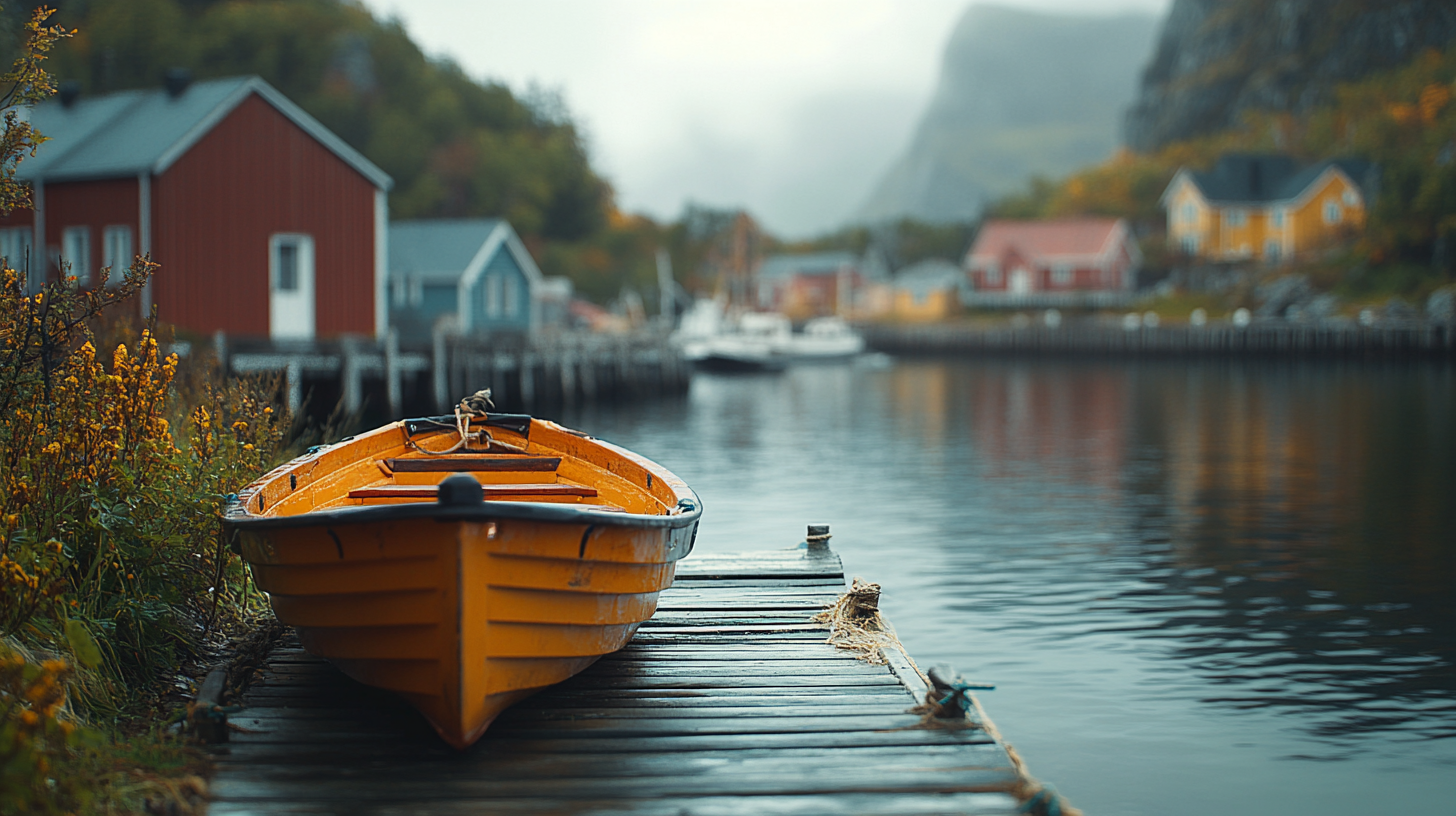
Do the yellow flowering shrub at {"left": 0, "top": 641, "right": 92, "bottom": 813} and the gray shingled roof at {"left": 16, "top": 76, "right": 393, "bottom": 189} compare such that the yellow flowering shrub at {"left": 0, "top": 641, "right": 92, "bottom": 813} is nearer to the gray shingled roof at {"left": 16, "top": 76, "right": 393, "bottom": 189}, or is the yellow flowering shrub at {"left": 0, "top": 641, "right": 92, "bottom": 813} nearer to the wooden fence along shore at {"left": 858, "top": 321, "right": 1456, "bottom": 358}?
the gray shingled roof at {"left": 16, "top": 76, "right": 393, "bottom": 189}

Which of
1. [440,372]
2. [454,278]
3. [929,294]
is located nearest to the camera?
[440,372]

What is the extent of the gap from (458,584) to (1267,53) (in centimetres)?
12383

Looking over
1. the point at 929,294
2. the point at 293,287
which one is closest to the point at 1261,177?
the point at 929,294

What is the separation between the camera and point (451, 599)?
559 centimetres

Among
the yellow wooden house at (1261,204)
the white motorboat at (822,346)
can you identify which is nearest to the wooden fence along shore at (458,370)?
the white motorboat at (822,346)

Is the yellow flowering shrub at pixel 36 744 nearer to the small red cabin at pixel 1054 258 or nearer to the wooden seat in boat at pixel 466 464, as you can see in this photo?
the wooden seat in boat at pixel 466 464

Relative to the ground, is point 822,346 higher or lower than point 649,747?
higher

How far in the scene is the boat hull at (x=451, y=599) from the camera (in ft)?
18.4

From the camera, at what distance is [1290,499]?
63.3 ft

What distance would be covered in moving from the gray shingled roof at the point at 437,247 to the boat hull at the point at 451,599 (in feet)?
122

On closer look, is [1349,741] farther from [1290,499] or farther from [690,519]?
[1290,499]

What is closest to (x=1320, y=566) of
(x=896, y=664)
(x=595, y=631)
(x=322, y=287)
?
(x=896, y=664)

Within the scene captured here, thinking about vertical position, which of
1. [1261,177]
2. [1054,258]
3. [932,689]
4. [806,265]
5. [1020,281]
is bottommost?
[932,689]

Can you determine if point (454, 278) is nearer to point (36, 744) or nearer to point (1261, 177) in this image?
point (36, 744)
